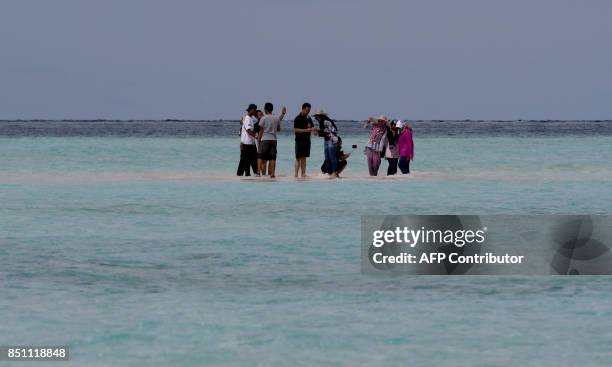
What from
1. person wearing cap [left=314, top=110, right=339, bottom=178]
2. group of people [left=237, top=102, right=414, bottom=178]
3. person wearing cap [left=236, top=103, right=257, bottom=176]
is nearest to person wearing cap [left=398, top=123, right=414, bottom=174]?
group of people [left=237, top=102, right=414, bottom=178]

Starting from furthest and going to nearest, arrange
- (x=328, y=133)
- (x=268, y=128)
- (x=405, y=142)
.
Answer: (x=405, y=142), (x=328, y=133), (x=268, y=128)

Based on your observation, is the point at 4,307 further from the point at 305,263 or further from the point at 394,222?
the point at 394,222

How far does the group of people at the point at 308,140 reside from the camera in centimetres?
2294

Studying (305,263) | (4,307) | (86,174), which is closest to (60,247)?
(305,263)

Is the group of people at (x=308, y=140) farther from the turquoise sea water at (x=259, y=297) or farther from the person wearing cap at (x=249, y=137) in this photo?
the turquoise sea water at (x=259, y=297)

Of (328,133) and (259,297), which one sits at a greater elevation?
(328,133)

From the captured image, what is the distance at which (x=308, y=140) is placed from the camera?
23484 mm

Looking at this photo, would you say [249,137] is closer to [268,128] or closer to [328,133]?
[268,128]

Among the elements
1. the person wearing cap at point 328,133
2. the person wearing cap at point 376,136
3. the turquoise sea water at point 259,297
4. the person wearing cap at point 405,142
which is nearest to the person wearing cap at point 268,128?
the person wearing cap at point 328,133

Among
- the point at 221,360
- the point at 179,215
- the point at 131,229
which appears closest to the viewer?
the point at 221,360

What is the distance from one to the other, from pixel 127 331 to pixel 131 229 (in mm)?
6663

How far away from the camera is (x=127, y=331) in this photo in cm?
830

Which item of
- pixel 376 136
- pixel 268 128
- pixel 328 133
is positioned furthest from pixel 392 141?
pixel 268 128

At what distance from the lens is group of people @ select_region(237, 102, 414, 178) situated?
903 inches
